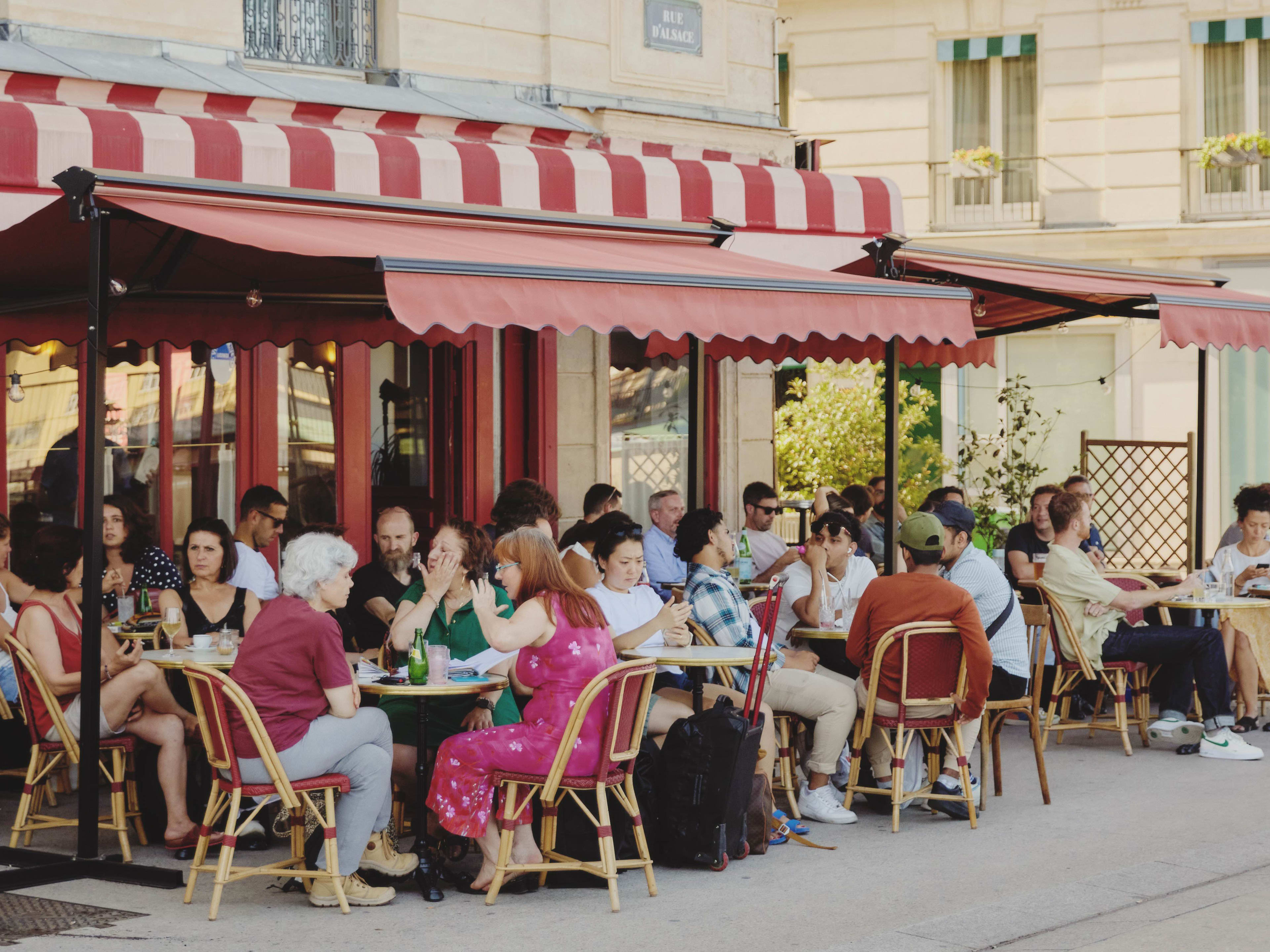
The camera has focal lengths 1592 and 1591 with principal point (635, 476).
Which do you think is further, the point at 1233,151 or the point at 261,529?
the point at 1233,151

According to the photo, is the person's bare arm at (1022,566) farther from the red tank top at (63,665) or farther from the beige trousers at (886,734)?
the red tank top at (63,665)

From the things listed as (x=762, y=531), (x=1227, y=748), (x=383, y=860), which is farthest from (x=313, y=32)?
(x=1227, y=748)

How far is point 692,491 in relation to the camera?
835 cm

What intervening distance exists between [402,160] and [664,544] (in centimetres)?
278

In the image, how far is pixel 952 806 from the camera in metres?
6.88

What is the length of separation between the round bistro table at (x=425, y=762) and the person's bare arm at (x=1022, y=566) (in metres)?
4.88

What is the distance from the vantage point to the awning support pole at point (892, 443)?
7.98 m

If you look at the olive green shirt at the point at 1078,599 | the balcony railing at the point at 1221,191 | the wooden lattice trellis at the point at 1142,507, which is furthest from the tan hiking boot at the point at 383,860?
the balcony railing at the point at 1221,191

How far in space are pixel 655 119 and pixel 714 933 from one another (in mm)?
7703

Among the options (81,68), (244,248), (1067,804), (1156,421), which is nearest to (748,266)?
(244,248)

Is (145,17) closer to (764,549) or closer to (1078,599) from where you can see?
(764,549)

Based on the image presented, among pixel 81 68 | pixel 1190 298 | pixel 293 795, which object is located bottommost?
pixel 293 795

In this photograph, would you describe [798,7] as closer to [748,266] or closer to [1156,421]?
[1156,421]

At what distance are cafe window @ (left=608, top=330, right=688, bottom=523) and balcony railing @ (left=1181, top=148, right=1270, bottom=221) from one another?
363 inches
